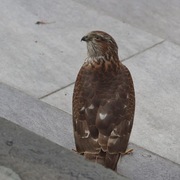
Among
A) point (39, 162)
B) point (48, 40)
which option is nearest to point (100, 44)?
point (39, 162)

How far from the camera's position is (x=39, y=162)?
3.87 metres

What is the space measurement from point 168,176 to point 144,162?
0.88ft

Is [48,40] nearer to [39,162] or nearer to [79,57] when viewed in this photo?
[79,57]

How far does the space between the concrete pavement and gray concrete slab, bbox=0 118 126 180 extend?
6.61 ft

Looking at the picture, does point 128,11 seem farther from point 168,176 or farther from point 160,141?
point 168,176

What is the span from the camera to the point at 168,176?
5801 mm

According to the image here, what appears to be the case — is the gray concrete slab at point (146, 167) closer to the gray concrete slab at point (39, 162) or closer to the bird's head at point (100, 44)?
the bird's head at point (100, 44)

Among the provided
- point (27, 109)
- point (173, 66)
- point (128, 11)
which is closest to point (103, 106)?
point (27, 109)

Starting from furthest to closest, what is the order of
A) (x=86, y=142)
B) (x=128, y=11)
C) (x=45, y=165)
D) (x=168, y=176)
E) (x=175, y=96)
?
(x=128, y=11), (x=175, y=96), (x=168, y=176), (x=86, y=142), (x=45, y=165)

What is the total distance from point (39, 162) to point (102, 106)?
1294 millimetres

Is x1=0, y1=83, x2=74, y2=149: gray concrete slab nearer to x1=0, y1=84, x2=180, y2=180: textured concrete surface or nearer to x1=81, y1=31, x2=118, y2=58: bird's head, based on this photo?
x1=0, y1=84, x2=180, y2=180: textured concrete surface

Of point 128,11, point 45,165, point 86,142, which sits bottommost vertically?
point 128,11

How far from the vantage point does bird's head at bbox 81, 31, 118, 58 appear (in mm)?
5574

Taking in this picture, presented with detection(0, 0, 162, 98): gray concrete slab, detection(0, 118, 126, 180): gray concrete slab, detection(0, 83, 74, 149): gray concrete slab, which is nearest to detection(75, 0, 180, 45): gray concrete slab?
detection(0, 0, 162, 98): gray concrete slab
